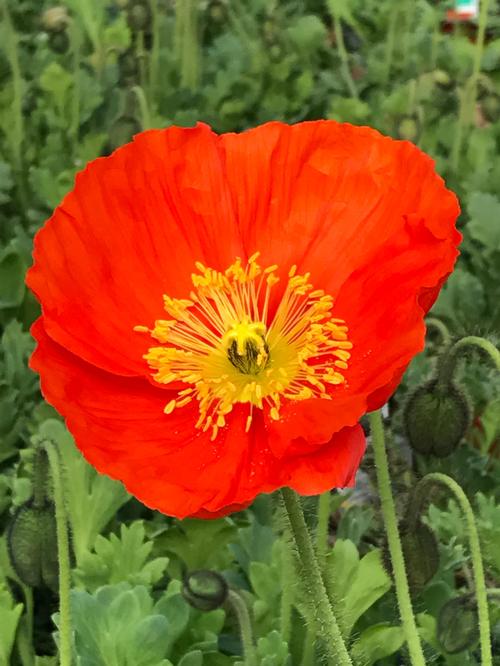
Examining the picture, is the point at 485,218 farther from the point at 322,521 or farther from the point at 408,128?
the point at 322,521

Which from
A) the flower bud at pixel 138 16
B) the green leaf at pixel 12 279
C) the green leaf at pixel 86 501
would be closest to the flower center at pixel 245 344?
the green leaf at pixel 86 501

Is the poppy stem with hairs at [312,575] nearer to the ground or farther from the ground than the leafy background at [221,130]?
farther from the ground

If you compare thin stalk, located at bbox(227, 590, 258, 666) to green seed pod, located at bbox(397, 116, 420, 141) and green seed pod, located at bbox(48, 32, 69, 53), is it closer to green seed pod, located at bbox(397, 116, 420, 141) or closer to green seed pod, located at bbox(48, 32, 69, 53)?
green seed pod, located at bbox(397, 116, 420, 141)

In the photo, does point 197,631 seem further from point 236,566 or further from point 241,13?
point 241,13

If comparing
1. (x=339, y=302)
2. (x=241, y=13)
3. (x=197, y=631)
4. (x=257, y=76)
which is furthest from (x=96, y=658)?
(x=241, y=13)

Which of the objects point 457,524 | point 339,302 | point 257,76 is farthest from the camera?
point 257,76

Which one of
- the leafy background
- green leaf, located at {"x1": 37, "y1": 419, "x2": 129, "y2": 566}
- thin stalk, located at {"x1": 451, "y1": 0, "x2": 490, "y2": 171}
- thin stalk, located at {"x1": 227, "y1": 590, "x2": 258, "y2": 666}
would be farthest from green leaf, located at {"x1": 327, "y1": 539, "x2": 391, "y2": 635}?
thin stalk, located at {"x1": 451, "y1": 0, "x2": 490, "y2": 171}

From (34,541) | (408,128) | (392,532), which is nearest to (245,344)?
(392,532)

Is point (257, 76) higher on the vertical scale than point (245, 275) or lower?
lower

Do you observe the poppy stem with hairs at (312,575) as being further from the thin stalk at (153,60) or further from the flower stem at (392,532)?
the thin stalk at (153,60)
